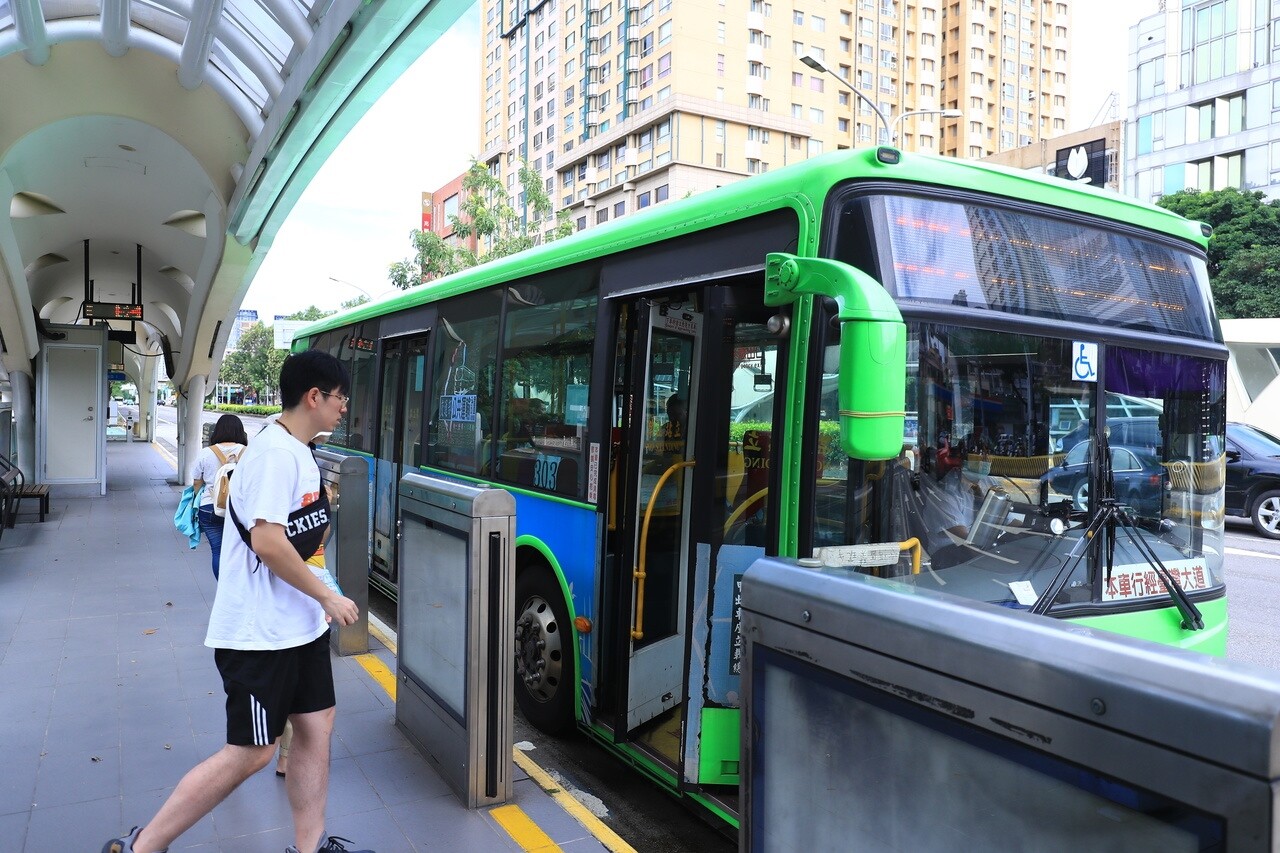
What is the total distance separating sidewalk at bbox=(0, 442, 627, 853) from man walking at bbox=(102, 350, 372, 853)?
26.4 inches

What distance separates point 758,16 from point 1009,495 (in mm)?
64973

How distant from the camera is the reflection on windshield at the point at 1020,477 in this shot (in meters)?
3.46

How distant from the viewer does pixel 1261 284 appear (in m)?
37.9

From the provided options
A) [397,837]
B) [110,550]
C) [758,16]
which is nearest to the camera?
[397,837]

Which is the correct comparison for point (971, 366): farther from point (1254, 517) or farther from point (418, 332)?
point (1254, 517)

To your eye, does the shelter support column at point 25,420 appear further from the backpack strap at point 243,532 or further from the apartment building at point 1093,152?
the apartment building at point 1093,152

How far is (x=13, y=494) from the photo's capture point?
1202 centimetres

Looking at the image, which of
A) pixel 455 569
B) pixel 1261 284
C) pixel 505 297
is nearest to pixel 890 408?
pixel 455 569

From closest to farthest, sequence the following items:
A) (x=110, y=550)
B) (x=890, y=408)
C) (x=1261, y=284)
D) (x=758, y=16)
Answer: (x=890, y=408) → (x=110, y=550) → (x=1261, y=284) → (x=758, y=16)

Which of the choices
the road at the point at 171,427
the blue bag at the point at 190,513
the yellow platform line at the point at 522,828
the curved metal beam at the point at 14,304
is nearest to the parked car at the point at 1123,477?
the yellow platform line at the point at 522,828

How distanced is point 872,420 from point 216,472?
4.18 m

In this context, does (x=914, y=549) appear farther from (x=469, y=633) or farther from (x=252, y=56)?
(x=252, y=56)

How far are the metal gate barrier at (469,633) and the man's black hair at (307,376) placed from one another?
959mm

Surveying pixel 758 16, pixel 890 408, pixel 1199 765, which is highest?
pixel 758 16
